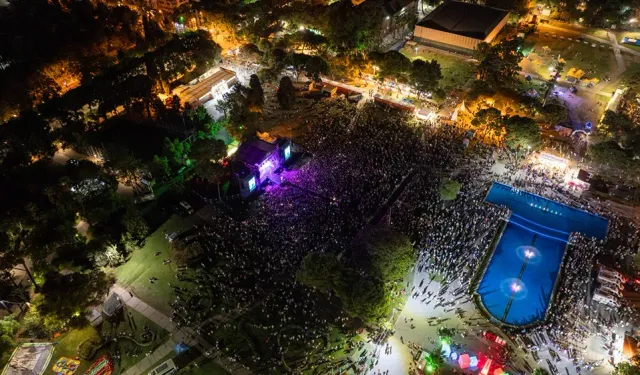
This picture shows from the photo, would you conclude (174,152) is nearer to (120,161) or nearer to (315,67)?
(120,161)

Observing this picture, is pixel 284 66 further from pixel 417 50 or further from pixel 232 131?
pixel 417 50

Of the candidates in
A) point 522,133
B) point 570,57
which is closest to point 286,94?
point 522,133

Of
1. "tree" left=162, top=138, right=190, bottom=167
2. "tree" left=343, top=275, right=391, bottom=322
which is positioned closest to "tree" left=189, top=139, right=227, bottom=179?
"tree" left=162, top=138, right=190, bottom=167

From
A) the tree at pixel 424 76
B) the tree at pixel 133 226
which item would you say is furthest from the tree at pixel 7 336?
the tree at pixel 424 76

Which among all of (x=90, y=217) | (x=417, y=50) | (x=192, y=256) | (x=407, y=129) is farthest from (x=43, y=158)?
(x=417, y=50)

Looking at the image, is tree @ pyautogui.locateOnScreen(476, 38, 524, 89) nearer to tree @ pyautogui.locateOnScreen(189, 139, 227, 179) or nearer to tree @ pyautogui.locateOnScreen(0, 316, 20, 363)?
tree @ pyautogui.locateOnScreen(189, 139, 227, 179)

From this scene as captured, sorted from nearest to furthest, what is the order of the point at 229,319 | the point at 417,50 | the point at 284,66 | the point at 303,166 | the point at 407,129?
the point at 229,319 → the point at 303,166 → the point at 407,129 → the point at 284,66 → the point at 417,50
